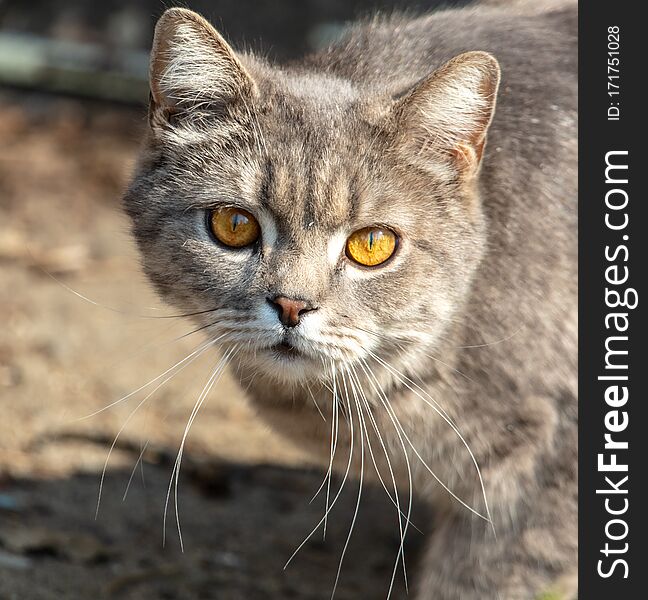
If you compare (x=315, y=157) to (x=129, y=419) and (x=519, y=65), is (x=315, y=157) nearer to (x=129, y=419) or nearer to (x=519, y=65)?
(x=519, y=65)

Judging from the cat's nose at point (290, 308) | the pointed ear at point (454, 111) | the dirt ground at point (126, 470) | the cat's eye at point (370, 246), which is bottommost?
the dirt ground at point (126, 470)

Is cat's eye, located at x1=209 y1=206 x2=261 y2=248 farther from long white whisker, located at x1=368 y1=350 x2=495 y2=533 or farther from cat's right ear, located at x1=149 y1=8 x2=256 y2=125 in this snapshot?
long white whisker, located at x1=368 y1=350 x2=495 y2=533

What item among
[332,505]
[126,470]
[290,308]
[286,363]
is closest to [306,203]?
[290,308]

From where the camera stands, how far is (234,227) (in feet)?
9.81

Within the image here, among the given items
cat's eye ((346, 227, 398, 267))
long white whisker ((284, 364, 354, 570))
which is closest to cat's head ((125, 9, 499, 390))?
cat's eye ((346, 227, 398, 267))

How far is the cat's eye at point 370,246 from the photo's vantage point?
2.98m

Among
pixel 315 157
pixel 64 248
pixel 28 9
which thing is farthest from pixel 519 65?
pixel 28 9

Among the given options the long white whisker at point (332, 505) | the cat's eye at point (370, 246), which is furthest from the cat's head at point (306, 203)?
the long white whisker at point (332, 505)

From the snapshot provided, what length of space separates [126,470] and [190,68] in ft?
6.73

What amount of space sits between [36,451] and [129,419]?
432mm

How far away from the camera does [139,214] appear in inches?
126

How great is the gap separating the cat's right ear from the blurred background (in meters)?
0.47

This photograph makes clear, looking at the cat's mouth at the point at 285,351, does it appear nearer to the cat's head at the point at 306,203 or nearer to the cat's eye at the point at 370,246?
the cat's head at the point at 306,203

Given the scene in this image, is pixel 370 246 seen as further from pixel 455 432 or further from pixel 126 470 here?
pixel 126 470
